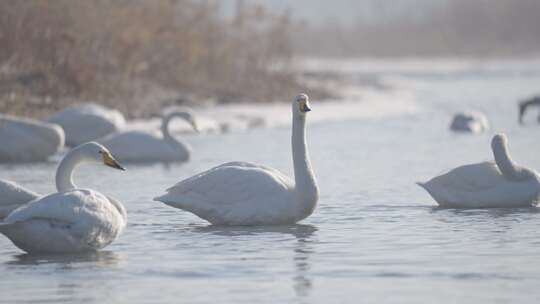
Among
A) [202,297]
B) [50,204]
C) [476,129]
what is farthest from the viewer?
[476,129]

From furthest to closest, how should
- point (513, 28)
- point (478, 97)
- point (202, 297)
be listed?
point (513, 28), point (478, 97), point (202, 297)

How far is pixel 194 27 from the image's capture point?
2978 cm

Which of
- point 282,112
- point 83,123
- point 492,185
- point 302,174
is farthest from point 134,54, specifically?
point 302,174

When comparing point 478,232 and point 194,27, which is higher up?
point 194,27

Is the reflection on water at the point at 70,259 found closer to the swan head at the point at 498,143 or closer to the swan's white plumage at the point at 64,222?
the swan's white plumage at the point at 64,222

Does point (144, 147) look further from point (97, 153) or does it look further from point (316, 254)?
point (316, 254)

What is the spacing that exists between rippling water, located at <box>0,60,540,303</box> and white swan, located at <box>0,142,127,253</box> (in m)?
0.10

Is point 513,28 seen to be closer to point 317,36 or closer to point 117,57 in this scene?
point 317,36

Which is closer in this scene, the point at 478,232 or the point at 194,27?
the point at 478,232

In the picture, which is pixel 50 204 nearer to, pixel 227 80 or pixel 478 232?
pixel 478 232

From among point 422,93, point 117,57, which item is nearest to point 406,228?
point 117,57

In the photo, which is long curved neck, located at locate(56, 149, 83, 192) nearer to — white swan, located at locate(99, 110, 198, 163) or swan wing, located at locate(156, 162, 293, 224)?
swan wing, located at locate(156, 162, 293, 224)

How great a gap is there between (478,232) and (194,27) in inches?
809

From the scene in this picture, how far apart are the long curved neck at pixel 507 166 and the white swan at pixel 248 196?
1808 mm
